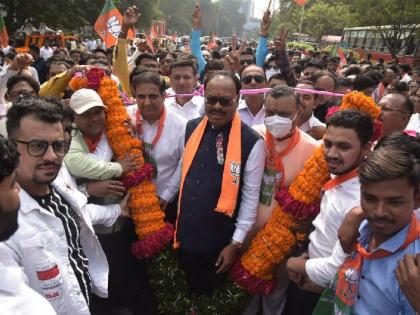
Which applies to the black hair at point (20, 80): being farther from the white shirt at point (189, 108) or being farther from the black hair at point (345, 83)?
the black hair at point (345, 83)

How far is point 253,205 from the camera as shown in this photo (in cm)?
276

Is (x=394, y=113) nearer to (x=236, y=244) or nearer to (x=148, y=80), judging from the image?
(x=236, y=244)

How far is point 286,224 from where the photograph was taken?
2676 mm

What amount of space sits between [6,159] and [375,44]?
1113 inches

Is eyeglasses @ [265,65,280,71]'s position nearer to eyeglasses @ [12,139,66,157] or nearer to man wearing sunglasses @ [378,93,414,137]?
man wearing sunglasses @ [378,93,414,137]

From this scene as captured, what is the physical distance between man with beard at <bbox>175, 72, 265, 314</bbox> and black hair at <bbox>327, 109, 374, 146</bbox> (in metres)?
0.65

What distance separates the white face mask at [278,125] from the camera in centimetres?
279

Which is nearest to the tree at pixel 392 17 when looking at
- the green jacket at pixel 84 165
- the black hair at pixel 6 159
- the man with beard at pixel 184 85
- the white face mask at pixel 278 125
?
the man with beard at pixel 184 85

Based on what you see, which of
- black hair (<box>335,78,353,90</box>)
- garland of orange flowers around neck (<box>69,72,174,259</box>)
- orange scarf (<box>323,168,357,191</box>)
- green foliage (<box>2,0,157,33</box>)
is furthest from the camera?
green foliage (<box>2,0,157,33</box>)

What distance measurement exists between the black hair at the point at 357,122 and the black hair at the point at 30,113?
1.64 m

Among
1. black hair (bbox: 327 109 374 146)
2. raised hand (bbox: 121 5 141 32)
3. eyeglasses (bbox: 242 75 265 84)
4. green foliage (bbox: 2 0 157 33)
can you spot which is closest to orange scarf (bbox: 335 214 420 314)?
black hair (bbox: 327 109 374 146)

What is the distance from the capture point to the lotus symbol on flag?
737 cm

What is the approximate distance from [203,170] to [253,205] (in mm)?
452

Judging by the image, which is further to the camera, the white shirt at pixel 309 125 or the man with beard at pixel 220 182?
the white shirt at pixel 309 125
